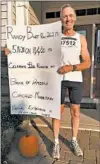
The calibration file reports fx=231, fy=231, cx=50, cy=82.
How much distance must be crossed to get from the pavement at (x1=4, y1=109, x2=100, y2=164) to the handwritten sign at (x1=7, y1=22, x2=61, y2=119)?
1.69 feet

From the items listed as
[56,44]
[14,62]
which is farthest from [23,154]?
[56,44]

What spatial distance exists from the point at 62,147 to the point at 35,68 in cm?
106

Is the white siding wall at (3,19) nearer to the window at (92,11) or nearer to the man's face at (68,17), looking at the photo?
the man's face at (68,17)

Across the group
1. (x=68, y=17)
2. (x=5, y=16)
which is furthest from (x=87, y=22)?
(x=68, y=17)

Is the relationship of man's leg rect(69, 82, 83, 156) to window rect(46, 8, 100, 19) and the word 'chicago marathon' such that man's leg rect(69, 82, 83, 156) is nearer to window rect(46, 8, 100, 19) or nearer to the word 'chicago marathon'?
the word 'chicago marathon'

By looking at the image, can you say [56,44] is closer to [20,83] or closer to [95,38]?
[20,83]

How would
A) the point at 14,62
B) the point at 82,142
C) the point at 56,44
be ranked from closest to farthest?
the point at 56,44, the point at 14,62, the point at 82,142

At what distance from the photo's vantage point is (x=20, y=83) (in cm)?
242

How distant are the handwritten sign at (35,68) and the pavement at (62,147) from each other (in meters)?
0.52

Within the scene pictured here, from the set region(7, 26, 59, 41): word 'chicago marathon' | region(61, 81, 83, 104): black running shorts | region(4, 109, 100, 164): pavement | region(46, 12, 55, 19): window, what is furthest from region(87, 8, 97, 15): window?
region(7, 26, 59, 41): word 'chicago marathon'

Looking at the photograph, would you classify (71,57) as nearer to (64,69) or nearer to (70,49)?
(70,49)

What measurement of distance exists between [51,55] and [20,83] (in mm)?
457

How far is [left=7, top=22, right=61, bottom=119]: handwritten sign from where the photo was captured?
2.23 m

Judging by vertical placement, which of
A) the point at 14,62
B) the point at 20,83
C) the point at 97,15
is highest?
the point at 97,15
